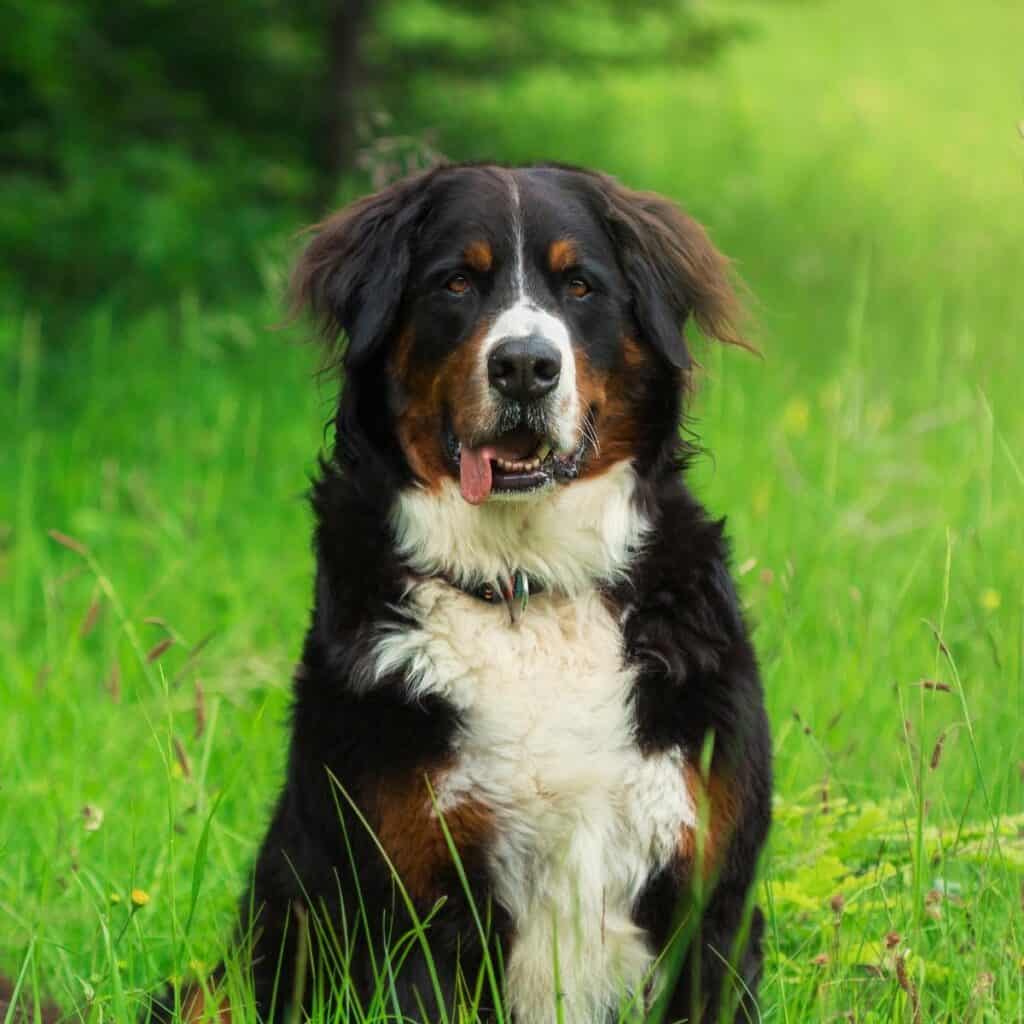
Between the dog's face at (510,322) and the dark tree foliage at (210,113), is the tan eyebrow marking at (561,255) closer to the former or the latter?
the dog's face at (510,322)

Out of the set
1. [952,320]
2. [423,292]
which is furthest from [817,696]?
[952,320]

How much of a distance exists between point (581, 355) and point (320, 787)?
2.95 ft

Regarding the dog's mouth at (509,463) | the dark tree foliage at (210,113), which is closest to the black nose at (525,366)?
the dog's mouth at (509,463)

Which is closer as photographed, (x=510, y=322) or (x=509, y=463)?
(x=510, y=322)

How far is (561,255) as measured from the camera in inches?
123

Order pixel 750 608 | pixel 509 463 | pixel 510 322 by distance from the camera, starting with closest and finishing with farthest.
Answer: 1. pixel 510 322
2. pixel 509 463
3. pixel 750 608

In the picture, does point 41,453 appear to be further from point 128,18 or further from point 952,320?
point 952,320

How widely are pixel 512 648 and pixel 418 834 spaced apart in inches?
15.7

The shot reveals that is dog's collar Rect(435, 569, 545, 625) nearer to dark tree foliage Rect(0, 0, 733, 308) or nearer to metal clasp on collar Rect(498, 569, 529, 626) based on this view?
metal clasp on collar Rect(498, 569, 529, 626)

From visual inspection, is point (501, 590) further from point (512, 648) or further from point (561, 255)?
point (561, 255)

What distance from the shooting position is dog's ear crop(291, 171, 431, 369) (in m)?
3.18

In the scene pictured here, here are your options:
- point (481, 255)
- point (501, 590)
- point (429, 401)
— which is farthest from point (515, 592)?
point (481, 255)

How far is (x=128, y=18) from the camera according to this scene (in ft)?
28.2

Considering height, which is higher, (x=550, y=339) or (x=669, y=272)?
(x=669, y=272)
